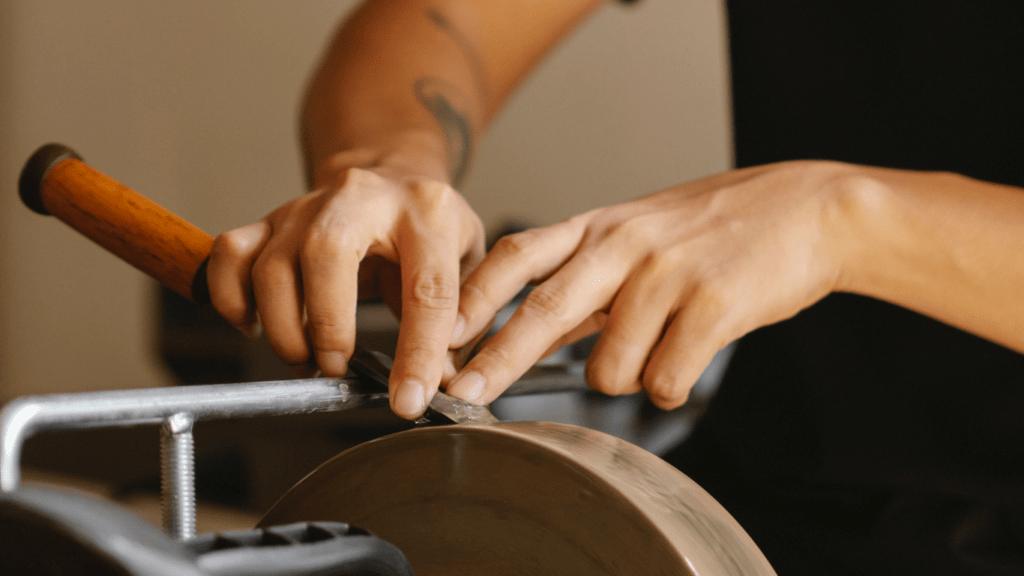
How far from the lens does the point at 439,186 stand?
0.43m

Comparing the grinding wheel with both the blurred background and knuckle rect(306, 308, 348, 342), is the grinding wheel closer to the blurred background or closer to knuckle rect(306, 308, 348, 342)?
knuckle rect(306, 308, 348, 342)

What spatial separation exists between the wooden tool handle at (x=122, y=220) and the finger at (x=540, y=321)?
16cm

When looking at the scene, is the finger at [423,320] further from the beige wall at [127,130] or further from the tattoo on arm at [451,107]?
the beige wall at [127,130]

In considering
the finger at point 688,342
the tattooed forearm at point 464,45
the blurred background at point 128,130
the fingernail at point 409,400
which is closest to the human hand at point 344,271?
the fingernail at point 409,400

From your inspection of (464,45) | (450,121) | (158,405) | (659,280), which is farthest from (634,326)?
(464,45)

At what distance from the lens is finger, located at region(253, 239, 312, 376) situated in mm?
383

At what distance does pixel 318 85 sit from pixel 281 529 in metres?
0.63

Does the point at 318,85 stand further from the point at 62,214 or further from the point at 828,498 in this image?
the point at 828,498

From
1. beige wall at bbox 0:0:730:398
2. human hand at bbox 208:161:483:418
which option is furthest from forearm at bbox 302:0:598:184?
beige wall at bbox 0:0:730:398

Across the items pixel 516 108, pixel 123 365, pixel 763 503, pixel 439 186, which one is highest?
pixel 439 186

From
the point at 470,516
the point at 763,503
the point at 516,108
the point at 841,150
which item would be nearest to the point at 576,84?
the point at 516,108

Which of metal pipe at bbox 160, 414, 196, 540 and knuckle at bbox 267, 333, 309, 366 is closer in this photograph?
metal pipe at bbox 160, 414, 196, 540

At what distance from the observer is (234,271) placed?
15.4 inches

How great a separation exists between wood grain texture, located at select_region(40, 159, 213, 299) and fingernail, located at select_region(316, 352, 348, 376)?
0.28 ft
